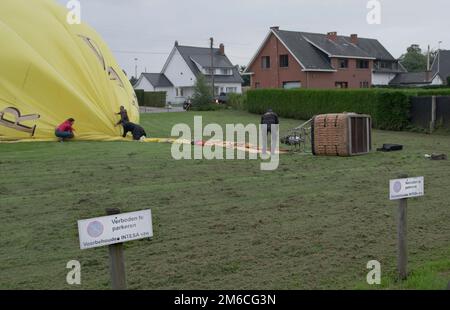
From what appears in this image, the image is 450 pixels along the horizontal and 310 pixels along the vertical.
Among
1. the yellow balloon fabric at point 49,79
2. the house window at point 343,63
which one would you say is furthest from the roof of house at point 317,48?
the yellow balloon fabric at point 49,79

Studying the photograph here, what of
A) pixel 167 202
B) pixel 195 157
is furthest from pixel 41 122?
pixel 167 202

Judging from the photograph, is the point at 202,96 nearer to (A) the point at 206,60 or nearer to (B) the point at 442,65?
(A) the point at 206,60

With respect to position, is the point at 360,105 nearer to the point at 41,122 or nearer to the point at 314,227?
the point at 41,122

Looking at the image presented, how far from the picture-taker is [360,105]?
1206 inches

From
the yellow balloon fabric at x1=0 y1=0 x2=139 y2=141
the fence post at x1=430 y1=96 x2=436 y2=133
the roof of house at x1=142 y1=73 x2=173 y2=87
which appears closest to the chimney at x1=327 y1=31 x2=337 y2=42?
the roof of house at x1=142 y1=73 x2=173 y2=87

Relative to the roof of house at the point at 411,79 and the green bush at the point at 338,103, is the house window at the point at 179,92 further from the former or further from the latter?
the green bush at the point at 338,103

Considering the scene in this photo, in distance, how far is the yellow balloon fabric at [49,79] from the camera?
19.7 meters

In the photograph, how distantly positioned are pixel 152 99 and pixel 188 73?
12.4 m

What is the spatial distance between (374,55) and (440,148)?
1953 inches

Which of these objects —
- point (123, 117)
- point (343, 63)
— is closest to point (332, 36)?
point (343, 63)

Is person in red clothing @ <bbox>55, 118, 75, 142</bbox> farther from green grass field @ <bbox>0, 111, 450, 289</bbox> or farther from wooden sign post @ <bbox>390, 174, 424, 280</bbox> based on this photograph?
wooden sign post @ <bbox>390, 174, 424, 280</bbox>

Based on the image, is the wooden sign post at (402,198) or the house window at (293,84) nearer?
the wooden sign post at (402,198)

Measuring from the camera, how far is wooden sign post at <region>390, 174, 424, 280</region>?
5.76 metres

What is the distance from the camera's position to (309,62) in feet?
182
